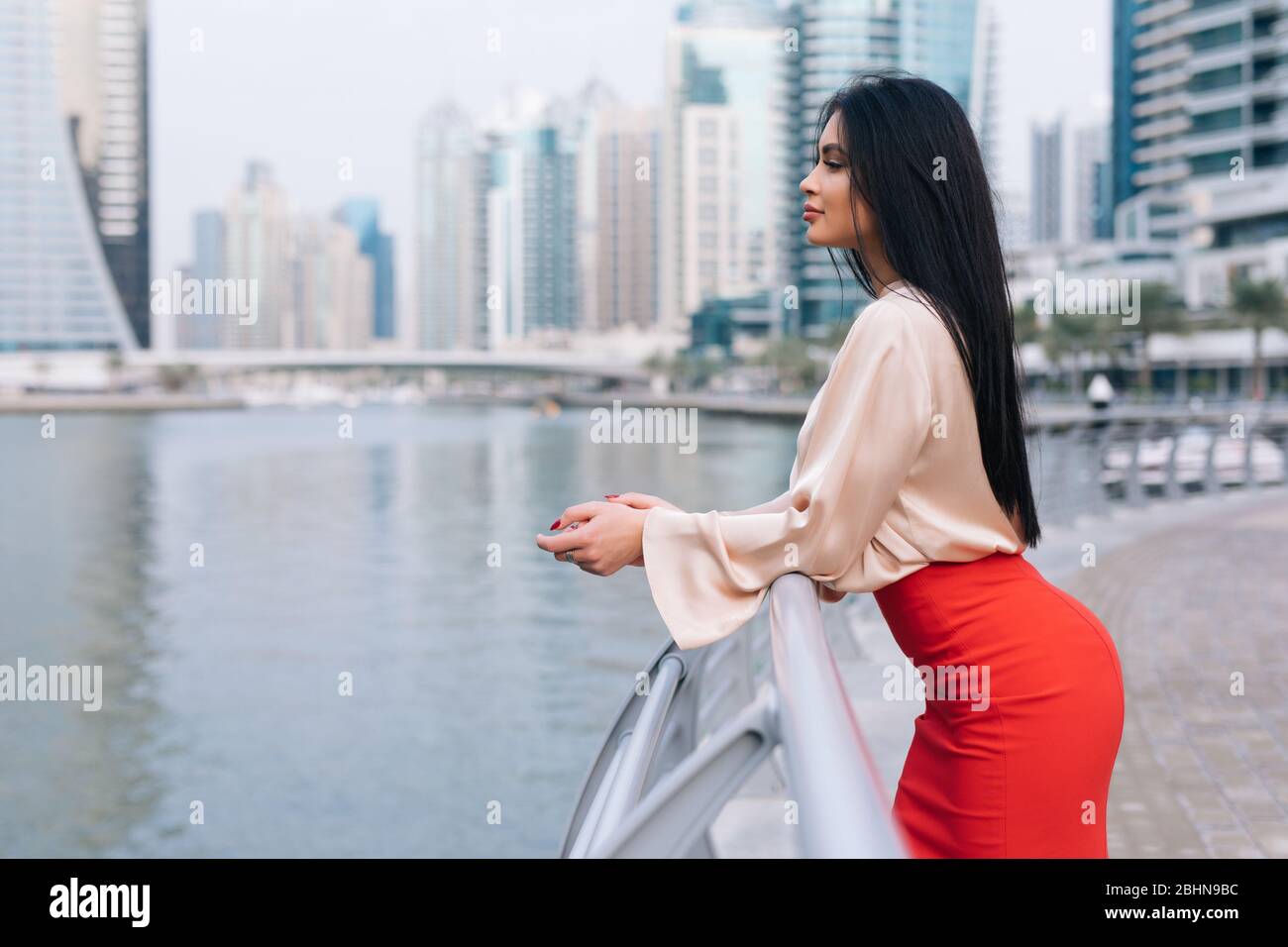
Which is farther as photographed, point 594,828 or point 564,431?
point 564,431

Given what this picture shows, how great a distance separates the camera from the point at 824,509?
4.70ft

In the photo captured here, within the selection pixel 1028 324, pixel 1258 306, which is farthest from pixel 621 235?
pixel 1258 306

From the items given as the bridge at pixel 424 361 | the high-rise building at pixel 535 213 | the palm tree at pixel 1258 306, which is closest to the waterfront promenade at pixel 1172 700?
the palm tree at pixel 1258 306

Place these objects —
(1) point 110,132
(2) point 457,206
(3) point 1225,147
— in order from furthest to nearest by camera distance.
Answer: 1. (2) point 457,206
2. (1) point 110,132
3. (3) point 1225,147

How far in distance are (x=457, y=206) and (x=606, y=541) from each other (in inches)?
5885

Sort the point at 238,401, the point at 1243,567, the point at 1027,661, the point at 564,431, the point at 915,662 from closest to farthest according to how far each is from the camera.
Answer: the point at 1027,661, the point at 915,662, the point at 1243,567, the point at 564,431, the point at 238,401

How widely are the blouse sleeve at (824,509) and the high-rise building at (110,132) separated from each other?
412 ft

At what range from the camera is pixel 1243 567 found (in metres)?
10.8

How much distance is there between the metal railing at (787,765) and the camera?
87 centimetres

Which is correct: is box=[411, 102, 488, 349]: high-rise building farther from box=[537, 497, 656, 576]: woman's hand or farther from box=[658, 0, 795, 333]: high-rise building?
box=[537, 497, 656, 576]: woman's hand

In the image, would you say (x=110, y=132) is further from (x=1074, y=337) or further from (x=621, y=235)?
(x=1074, y=337)

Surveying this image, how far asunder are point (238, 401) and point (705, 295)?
40368mm
